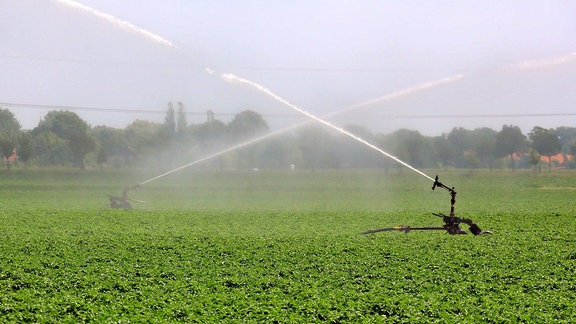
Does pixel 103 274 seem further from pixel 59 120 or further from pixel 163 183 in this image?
pixel 59 120

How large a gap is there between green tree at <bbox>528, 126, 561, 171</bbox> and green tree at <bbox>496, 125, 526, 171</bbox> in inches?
225

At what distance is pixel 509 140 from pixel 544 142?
325 inches

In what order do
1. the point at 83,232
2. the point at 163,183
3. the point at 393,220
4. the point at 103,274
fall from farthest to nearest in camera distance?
the point at 163,183, the point at 393,220, the point at 83,232, the point at 103,274

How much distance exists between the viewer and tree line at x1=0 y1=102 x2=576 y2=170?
101 meters

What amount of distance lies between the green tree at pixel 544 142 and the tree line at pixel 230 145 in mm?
183

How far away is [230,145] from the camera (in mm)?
108062

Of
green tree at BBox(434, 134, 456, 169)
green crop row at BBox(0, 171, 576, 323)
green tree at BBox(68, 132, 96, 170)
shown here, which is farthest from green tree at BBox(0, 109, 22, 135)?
green crop row at BBox(0, 171, 576, 323)

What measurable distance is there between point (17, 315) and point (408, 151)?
100952 millimetres

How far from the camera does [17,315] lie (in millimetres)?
14219

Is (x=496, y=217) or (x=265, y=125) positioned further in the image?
(x=265, y=125)

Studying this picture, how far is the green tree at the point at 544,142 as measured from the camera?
121438 millimetres

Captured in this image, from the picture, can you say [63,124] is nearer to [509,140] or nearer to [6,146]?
[6,146]

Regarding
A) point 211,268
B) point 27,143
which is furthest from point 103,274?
point 27,143

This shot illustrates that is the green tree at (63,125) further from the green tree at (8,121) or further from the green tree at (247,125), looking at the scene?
the green tree at (247,125)
